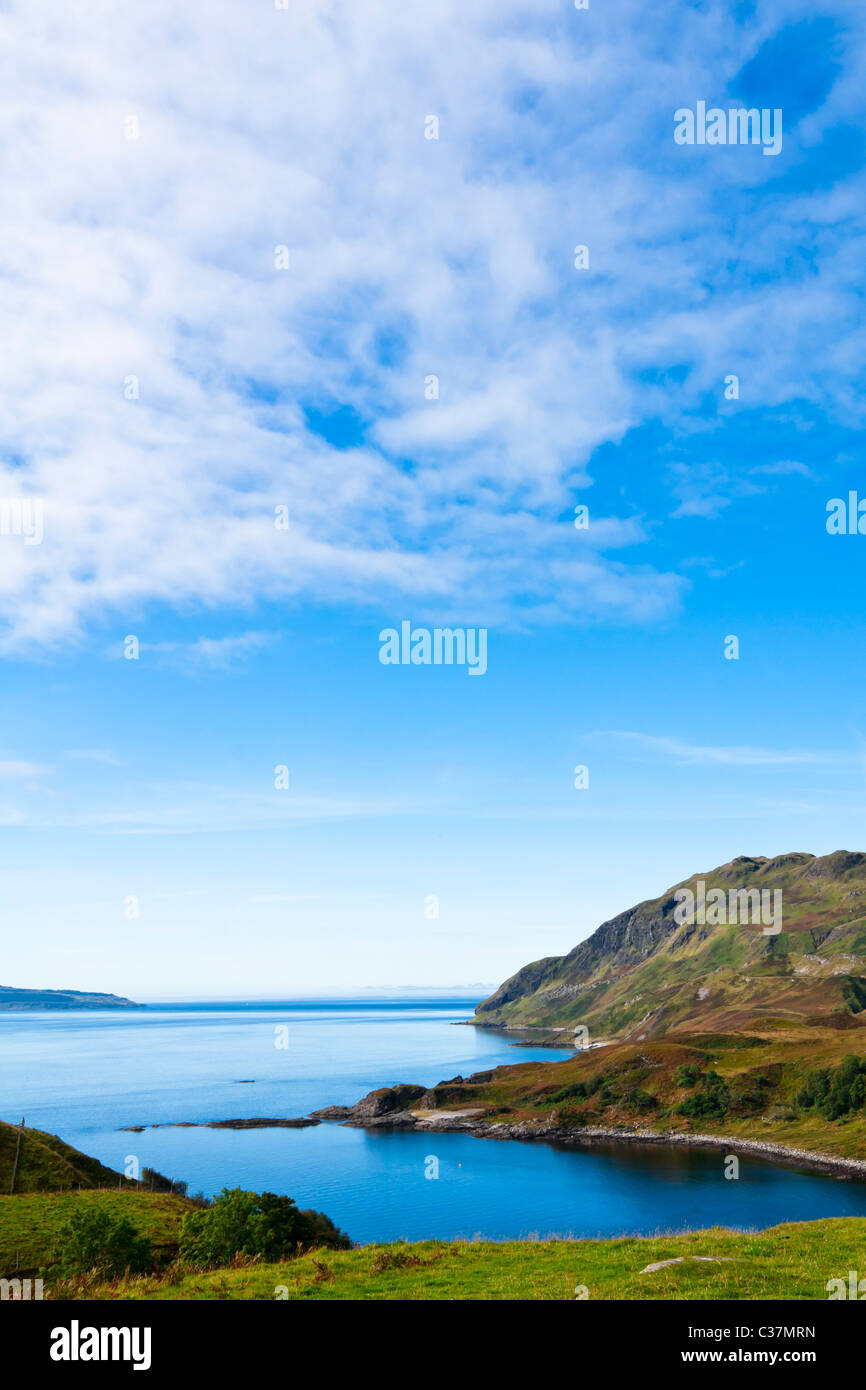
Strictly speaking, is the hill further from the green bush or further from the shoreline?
the green bush

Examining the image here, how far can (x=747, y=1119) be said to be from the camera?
529 ft

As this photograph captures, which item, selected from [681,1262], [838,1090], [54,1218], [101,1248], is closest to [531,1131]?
[838,1090]

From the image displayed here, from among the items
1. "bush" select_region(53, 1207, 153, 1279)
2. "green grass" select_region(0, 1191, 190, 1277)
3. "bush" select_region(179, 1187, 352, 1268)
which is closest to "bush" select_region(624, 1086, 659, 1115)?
"green grass" select_region(0, 1191, 190, 1277)

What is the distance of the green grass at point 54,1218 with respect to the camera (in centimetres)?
5512

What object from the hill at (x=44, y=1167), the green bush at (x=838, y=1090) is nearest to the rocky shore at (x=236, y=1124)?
the hill at (x=44, y=1167)

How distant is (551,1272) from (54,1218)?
57.2 meters

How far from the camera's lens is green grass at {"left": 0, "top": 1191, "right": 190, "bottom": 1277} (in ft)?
181

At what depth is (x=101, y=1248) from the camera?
47.6m

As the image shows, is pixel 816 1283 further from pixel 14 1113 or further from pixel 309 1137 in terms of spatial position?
pixel 14 1113

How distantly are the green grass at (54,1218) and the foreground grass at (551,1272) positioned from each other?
29282 mm

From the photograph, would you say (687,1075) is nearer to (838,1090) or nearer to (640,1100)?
(640,1100)

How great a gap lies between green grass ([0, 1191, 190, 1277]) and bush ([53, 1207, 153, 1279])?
7.31 meters
